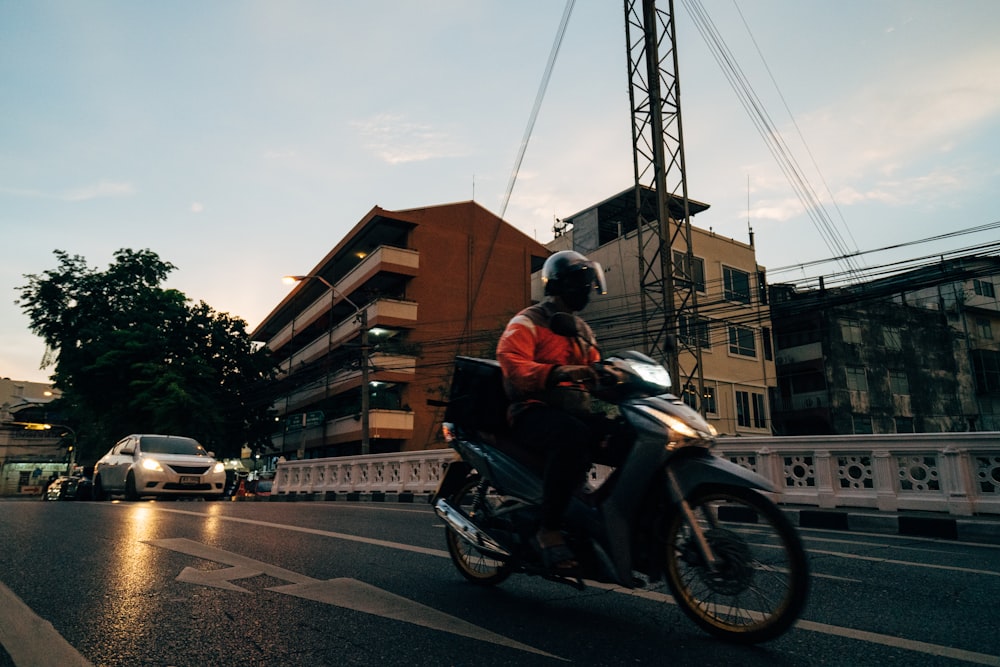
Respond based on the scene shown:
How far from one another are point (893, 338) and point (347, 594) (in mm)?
40580

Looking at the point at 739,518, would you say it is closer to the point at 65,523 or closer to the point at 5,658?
the point at 5,658

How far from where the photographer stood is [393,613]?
119 inches

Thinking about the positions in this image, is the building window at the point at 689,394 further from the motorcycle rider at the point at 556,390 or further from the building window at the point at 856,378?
the motorcycle rider at the point at 556,390

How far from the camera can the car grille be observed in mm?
13602

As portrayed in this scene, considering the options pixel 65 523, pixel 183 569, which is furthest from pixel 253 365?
pixel 183 569

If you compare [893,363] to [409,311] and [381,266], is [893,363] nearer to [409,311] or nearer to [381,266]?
[409,311]

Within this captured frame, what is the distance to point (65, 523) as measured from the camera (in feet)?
22.8

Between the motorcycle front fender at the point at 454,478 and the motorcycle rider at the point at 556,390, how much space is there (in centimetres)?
77

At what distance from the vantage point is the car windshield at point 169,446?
14195mm

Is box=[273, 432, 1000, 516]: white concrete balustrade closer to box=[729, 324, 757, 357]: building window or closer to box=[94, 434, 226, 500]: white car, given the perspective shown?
box=[94, 434, 226, 500]: white car

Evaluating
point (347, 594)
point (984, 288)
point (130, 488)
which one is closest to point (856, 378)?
point (984, 288)

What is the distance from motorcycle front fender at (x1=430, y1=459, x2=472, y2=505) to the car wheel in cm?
1182

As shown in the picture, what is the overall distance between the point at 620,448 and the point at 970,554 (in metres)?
4.77

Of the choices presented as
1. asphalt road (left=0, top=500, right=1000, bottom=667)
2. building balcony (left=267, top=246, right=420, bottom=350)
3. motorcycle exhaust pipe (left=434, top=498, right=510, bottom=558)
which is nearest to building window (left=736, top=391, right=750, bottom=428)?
building balcony (left=267, top=246, right=420, bottom=350)
